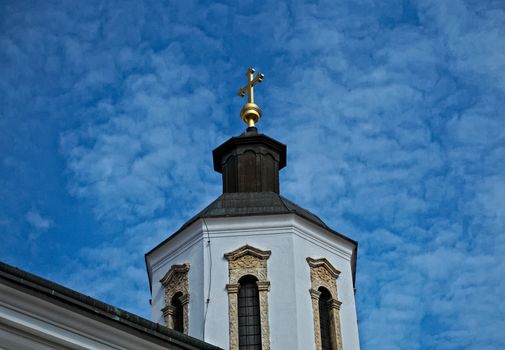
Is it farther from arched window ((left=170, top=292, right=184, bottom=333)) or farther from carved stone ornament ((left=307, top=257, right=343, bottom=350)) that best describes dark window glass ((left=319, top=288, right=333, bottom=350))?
arched window ((left=170, top=292, right=184, bottom=333))

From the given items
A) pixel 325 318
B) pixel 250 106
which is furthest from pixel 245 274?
pixel 250 106

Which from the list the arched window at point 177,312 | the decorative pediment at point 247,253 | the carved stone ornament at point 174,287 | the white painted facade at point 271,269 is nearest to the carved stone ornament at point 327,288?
the white painted facade at point 271,269

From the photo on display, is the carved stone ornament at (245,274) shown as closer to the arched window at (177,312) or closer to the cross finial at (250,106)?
the arched window at (177,312)

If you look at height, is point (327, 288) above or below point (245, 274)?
below

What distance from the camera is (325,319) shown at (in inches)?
840

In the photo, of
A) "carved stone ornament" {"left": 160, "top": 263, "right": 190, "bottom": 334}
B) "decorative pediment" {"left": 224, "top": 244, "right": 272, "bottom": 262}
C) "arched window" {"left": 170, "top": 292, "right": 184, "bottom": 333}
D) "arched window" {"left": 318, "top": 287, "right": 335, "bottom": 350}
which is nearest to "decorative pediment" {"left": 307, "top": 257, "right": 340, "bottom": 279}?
"arched window" {"left": 318, "top": 287, "right": 335, "bottom": 350}

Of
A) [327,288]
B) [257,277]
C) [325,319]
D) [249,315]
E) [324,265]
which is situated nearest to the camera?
[249,315]

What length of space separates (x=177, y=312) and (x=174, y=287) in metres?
0.54

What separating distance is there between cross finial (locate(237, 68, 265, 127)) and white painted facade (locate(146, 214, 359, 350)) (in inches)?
189

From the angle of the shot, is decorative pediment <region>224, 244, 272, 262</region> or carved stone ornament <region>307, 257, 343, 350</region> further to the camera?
decorative pediment <region>224, 244, 272, 262</region>

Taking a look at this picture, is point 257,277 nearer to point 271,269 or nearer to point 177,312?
point 271,269

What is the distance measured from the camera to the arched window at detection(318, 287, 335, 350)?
20.9 m

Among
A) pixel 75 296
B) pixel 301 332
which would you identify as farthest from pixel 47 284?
pixel 301 332

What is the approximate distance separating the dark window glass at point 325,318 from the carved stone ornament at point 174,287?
2764mm
